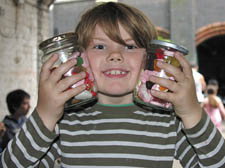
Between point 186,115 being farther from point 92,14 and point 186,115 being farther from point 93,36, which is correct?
point 92,14

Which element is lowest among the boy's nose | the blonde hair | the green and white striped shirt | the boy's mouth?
the green and white striped shirt

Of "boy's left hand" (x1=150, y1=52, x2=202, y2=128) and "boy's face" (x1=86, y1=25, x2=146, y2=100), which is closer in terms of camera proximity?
"boy's left hand" (x1=150, y1=52, x2=202, y2=128)

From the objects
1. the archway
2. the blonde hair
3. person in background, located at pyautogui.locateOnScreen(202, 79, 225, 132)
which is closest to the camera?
the blonde hair

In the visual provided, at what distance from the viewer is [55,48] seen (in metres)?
0.94

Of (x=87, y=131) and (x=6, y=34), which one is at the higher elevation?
(x=6, y=34)

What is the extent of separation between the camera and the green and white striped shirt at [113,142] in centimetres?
91

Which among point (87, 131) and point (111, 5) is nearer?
point (87, 131)

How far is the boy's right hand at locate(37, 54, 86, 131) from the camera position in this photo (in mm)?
873

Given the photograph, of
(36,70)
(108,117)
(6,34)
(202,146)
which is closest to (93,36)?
(108,117)

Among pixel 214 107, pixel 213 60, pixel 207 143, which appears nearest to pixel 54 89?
pixel 207 143

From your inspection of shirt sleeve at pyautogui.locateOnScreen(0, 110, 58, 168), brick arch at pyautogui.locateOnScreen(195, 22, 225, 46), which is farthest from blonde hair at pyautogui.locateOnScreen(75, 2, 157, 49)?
brick arch at pyautogui.locateOnScreen(195, 22, 225, 46)

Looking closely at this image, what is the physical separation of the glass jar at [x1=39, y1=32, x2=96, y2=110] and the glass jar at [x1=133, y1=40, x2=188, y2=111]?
0.18 metres

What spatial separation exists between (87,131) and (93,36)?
0.40 metres

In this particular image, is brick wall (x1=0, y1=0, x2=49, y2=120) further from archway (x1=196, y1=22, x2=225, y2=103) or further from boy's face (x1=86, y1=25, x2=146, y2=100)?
archway (x1=196, y1=22, x2=225, y2=103)
